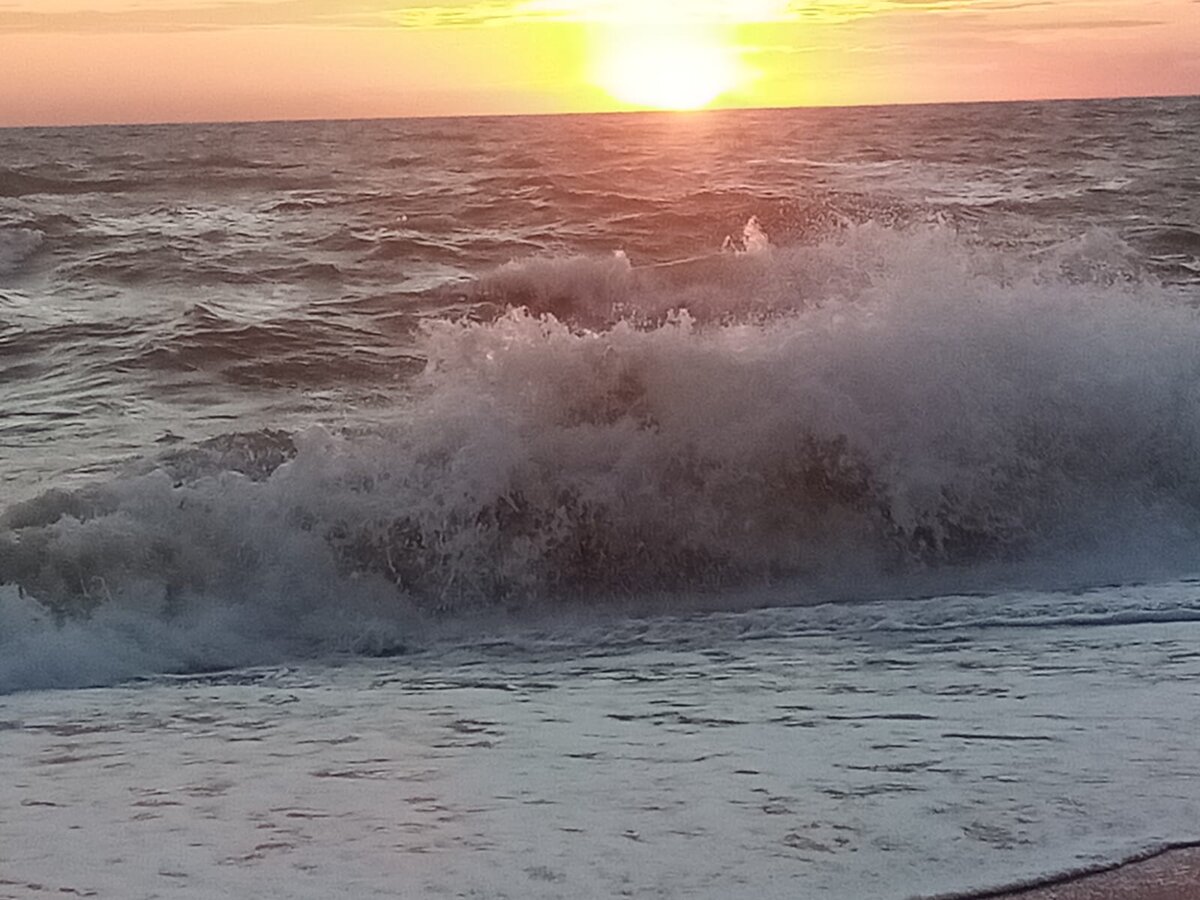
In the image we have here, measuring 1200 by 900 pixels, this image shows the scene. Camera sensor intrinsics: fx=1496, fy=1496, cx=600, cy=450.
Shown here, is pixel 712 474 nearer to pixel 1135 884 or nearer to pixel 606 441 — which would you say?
pixel 606 441

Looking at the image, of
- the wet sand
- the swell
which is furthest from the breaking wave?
the wet sand

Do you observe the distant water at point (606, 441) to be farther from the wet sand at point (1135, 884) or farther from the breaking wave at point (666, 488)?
the wet sand at point (1135, 884)

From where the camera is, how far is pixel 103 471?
24.6 ft

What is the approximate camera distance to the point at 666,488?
6891mm

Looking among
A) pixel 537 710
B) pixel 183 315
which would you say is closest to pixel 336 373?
pixel 183 315

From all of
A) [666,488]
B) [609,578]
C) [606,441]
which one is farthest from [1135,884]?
[606,441]

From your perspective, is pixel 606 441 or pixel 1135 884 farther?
pixel 606 441

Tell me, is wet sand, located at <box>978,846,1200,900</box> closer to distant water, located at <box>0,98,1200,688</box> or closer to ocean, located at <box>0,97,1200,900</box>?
ocean, located at <box>0,97,1200,900</box>

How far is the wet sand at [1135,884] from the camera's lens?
2.87 metres

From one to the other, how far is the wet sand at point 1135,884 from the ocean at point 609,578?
0.07 meters

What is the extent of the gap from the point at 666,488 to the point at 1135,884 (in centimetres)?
410

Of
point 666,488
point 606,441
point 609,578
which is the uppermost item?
point 606,441

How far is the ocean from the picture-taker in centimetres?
329

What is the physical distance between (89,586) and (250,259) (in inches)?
396
